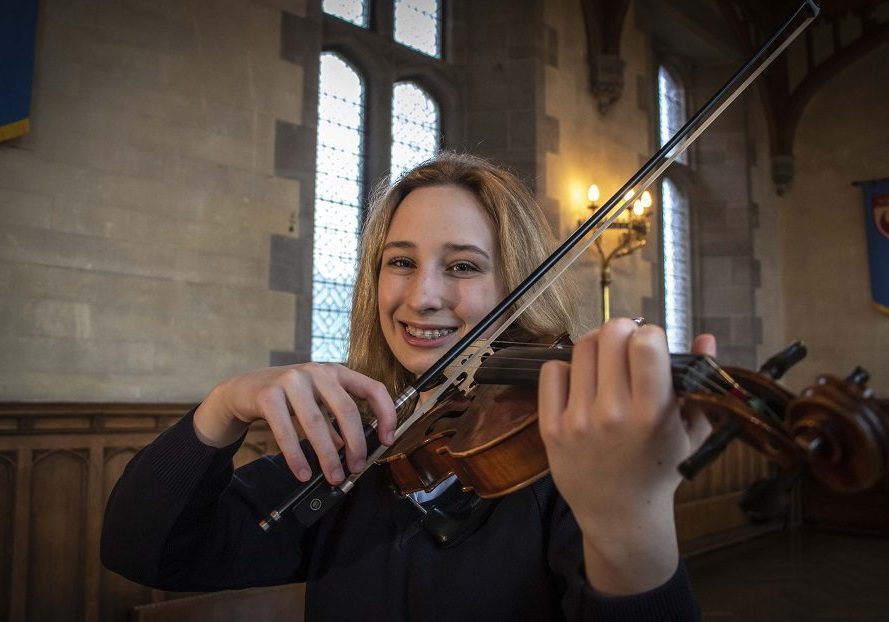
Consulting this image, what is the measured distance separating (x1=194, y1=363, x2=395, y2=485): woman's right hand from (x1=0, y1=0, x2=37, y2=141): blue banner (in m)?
2.53

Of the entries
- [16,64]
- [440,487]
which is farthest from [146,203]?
[440,487]

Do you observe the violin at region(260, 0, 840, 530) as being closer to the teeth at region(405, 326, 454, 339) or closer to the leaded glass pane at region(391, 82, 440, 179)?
the teeth at region(405, 326, 454, 339)

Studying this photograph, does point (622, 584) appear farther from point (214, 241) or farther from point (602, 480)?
point (214, 241)

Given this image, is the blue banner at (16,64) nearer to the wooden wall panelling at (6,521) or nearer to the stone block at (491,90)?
the wooden wall panelling at (6,521)

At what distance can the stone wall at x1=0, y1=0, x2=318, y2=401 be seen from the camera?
2975mm

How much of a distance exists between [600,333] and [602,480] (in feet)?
0.44

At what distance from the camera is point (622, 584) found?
709 millimetres

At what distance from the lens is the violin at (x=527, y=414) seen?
572 millimetres

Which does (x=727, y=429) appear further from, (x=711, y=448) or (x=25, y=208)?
(x=25, y=208)

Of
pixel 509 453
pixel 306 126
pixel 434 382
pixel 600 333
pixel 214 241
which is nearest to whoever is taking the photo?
pixel 600 333

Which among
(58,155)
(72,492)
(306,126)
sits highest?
(306,126)

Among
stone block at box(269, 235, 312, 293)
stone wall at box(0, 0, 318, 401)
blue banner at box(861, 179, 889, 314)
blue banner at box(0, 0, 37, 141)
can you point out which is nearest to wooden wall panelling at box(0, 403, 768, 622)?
stone wall at box(0, 0, 318, 401)

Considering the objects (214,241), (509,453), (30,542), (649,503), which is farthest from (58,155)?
(649,503)

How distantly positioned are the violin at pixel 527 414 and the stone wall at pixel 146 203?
232cm
